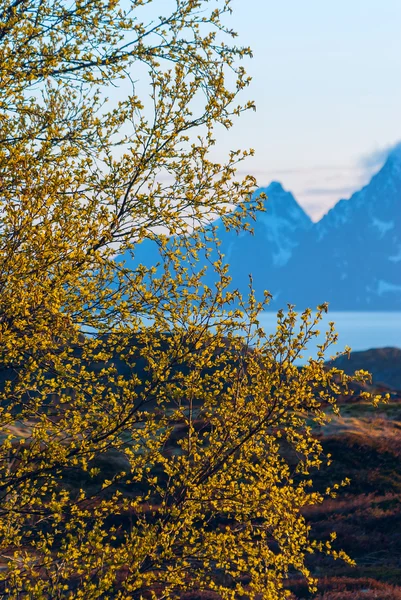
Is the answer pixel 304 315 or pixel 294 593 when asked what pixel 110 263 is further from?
pixel 294 593

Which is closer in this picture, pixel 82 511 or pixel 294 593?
pixel 82 511

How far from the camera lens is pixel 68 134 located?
1051 cm

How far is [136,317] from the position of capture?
9.46 metres

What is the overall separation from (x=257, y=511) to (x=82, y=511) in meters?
2.39

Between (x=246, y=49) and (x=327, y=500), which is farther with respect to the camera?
(x=327, y=500)

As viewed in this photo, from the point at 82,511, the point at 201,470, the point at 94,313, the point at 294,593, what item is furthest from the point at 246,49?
the point at 294,593

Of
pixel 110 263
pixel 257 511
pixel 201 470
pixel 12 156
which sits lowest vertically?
pixel 257 511

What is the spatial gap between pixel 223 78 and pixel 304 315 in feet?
12.9

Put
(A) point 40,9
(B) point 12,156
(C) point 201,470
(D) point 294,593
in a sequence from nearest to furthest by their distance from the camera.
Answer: (B) point 12,156
(C) point 201,470
(A) point 40,9
(D) point 294,593

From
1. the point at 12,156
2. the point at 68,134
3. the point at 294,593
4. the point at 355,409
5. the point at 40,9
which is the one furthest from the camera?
the point at 355,409

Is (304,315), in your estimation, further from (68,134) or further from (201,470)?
(68,134)

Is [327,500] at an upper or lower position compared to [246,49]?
lower

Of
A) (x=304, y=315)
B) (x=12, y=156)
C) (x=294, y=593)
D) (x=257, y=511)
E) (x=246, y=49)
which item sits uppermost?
(x=246, y=49)

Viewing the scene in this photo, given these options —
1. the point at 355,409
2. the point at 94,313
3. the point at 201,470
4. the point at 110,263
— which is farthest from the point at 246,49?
the point at 355,409
